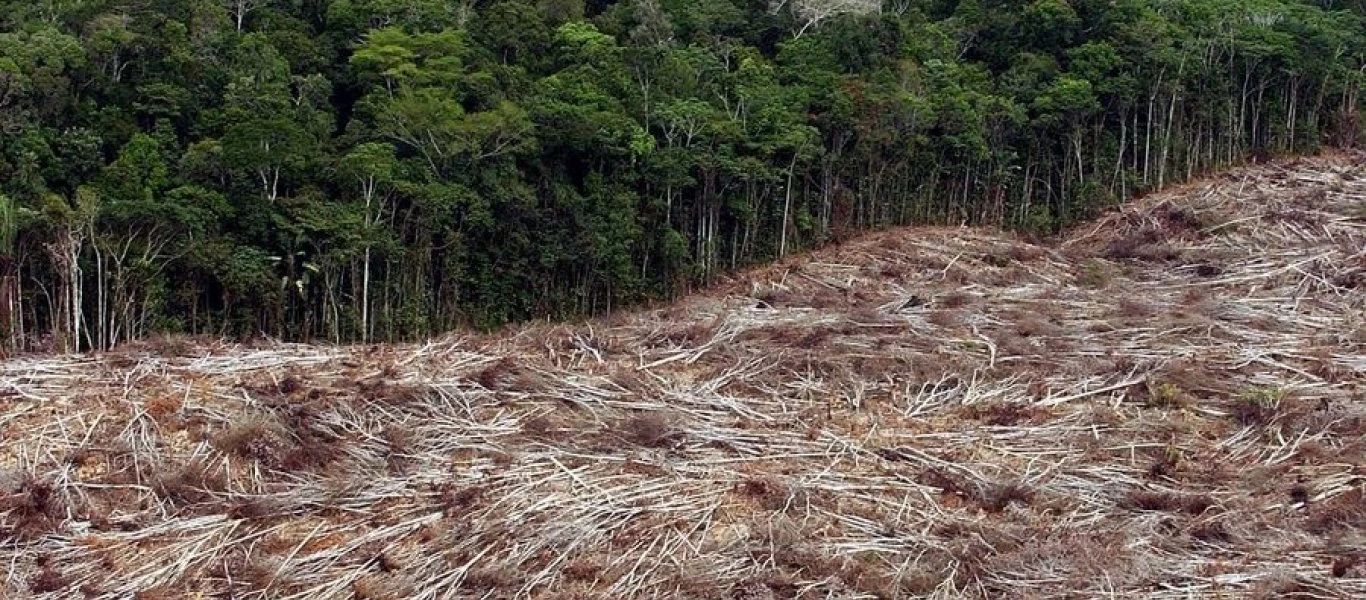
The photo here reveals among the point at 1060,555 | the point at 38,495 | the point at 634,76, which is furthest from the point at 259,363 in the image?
the point at 634,76

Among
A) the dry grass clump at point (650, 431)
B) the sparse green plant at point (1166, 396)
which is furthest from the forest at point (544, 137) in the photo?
the sparse green plant at point (1166, 396)

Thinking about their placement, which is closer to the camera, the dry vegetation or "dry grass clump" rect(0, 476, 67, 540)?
the dry vegetation

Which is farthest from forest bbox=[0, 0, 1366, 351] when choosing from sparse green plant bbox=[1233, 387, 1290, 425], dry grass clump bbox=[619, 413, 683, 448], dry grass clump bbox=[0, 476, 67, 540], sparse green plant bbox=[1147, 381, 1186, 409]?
sparse green plant bbox=[1233, 387, 1290, 425]

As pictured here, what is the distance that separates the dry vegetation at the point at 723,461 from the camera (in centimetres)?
454

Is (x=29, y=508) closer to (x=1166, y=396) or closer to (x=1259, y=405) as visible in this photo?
(x=1166, y=396)

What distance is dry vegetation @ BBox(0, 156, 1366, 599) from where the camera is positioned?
454 cm

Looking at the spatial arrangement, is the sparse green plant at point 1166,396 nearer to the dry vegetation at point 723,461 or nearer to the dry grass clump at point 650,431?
the dry vegetation at point 723,461

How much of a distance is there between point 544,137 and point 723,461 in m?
7.03

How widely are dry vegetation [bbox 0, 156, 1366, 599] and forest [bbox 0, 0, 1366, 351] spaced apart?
10.6 ft

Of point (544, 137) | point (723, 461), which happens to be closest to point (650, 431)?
point (723, 461)

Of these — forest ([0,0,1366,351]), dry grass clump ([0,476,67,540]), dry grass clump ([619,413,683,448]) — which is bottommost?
dry grass clump ([0,476,67,540])

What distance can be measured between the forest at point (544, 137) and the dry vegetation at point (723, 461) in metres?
3.24

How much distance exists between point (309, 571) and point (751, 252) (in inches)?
360

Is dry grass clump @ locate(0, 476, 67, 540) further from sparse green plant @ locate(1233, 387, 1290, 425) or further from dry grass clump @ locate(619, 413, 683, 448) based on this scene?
sparse green plant @ locate(1233, 387, 1290, 425)
